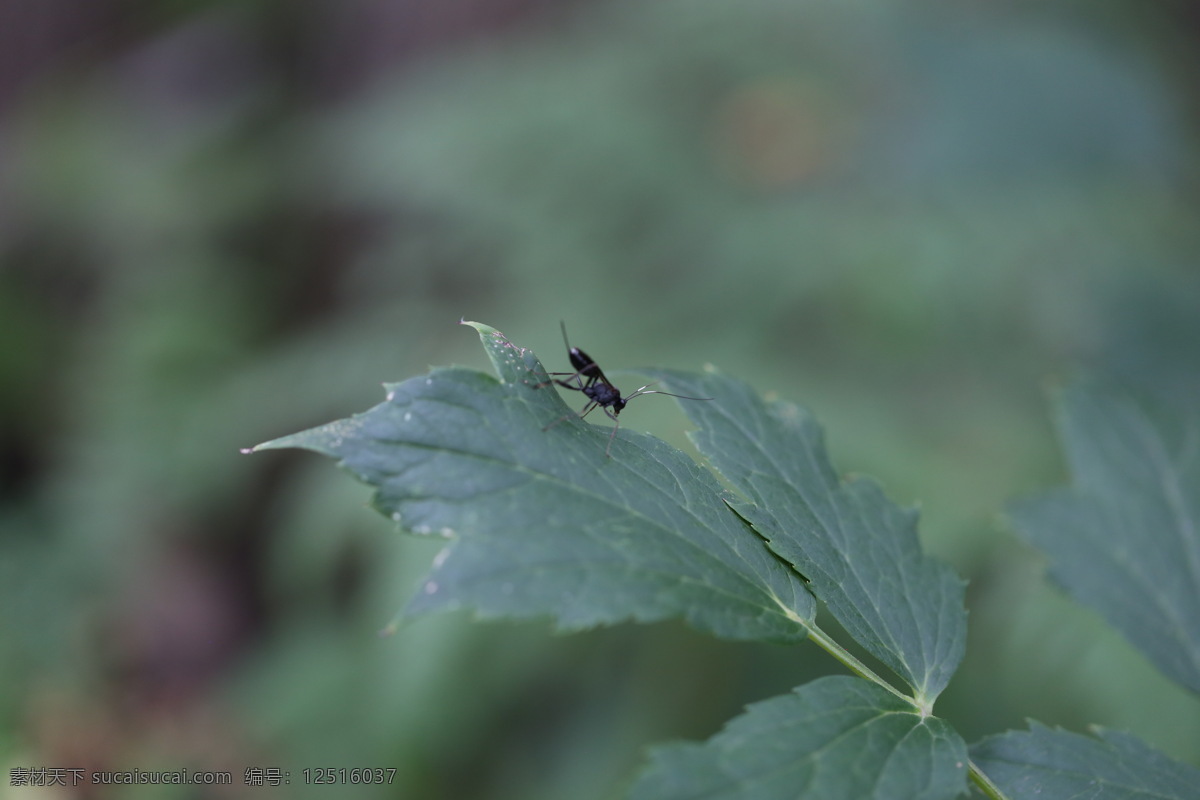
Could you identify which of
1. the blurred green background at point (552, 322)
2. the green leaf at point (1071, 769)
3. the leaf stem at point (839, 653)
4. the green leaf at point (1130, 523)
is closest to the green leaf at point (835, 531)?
the leaf stem at point (839, 653)

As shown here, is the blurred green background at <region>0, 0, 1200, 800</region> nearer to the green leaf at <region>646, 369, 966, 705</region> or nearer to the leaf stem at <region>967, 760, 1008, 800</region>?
the green leaf at <region>646, 369, 966, 705</region>

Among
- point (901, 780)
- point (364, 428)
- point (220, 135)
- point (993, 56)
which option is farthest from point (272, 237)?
point (901, 780)

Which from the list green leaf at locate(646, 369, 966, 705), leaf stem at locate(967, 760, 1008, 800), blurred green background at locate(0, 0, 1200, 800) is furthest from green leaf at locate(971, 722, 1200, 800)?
A: blurred green background at locate(0, 0, 1200, 800)

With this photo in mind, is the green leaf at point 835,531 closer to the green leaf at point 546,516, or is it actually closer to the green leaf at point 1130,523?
the green leaf at point 546,516

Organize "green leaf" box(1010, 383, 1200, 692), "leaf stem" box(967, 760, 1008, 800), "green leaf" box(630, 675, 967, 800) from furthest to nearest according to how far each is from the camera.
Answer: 1. "green leaf" box(1010, 383, 1200, 692)
2. "leaf stem" box(967, 760, 1008, 800)
3. "green leaf" box(630, 675, 967, 800)

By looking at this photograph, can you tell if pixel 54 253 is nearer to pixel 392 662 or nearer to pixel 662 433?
pixel 392 662

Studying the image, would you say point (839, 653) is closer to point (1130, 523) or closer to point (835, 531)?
point (835, 531)
